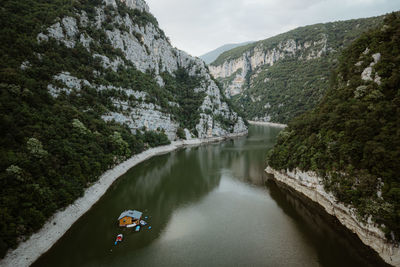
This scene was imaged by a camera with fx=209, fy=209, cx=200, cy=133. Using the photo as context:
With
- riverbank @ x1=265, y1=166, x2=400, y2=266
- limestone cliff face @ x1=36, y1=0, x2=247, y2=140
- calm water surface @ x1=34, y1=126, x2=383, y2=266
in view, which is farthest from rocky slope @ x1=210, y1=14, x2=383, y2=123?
calm water surface @ x1=34, y1=126, x2=383, y2=266

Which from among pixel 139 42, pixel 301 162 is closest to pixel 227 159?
pixel 301 162

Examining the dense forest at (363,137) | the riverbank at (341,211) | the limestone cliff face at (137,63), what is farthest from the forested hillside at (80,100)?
the dense forest at (363,137)

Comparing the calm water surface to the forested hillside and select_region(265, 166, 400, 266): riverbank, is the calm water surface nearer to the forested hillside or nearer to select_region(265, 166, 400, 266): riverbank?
select_region(265, 166, 400, 266): riverbank

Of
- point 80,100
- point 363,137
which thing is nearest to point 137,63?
point 80,100

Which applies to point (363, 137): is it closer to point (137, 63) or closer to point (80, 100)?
point (80, 100)

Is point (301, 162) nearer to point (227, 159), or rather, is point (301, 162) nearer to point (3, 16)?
point (227, 159)

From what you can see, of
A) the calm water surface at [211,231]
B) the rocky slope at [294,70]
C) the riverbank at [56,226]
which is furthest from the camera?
the rocky slope at [294,70]

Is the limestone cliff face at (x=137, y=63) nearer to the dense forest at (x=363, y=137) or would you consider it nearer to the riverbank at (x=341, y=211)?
the riverbank at (x=341, y=211)
